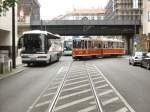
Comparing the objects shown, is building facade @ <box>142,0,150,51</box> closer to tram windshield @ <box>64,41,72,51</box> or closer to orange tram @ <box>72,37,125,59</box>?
orange tram @ <box>72,37,125,59</box>

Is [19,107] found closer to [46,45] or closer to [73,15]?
[46,45]

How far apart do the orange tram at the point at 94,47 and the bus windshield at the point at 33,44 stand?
1591 centimetres

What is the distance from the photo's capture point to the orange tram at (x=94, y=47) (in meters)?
55.9

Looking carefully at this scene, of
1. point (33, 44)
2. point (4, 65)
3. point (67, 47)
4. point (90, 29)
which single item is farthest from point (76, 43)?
point (90, 29)

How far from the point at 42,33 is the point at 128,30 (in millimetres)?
52535

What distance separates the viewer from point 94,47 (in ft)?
197

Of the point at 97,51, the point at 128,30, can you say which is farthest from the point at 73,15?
the point at 97,51

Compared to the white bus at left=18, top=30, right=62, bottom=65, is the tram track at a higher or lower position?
lower

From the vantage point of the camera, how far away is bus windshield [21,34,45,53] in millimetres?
39844

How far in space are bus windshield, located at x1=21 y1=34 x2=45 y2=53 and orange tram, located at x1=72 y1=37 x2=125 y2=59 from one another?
15.9 m

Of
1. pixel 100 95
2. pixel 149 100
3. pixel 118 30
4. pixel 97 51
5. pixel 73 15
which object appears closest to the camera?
pixel 149 100

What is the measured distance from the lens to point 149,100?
1483 centimetres

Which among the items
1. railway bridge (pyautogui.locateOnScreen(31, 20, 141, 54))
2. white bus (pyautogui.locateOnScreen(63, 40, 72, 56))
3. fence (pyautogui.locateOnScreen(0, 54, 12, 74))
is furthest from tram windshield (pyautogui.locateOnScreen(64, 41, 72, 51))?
fence (pyautogui.locateOnScreen(0, 54, 12, 74))

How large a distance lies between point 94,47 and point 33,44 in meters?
21.0
